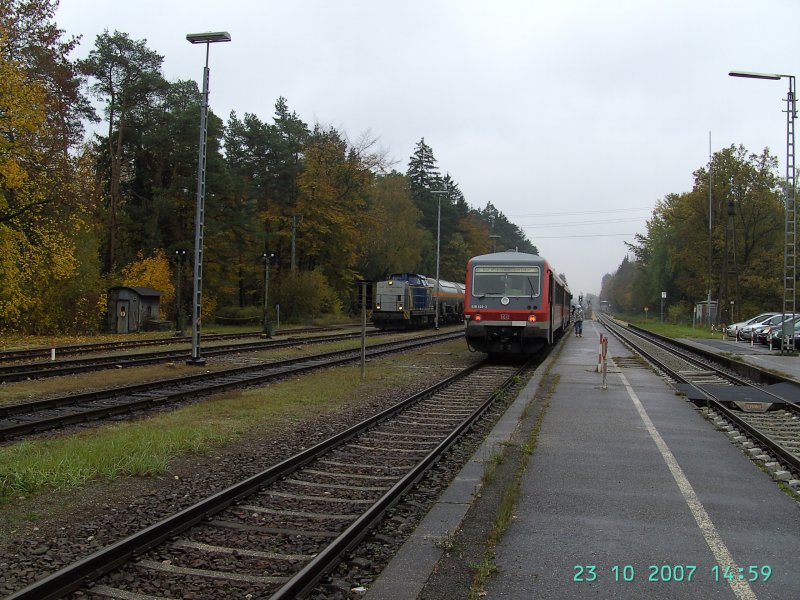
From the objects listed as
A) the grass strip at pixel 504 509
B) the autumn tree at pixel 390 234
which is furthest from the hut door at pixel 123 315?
the autumn tree at pixel 390 234

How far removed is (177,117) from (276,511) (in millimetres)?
41152

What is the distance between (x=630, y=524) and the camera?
5.33 meters

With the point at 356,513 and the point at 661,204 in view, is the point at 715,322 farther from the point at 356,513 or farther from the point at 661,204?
the point at 356,513

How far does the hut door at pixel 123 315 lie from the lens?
103ft

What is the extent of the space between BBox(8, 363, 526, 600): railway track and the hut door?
2566 centimetres

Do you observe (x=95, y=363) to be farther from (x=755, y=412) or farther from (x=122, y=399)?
(x=755, y=412)

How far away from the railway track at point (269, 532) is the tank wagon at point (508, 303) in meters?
10.4

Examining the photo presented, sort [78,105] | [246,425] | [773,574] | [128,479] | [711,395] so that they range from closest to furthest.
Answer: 1. [773,574]
2. [128,479]
3. [246,425]
4. [711,395]
5. [78,105]

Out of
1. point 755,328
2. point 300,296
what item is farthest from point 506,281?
point 300,296

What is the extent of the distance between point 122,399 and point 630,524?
9315mm

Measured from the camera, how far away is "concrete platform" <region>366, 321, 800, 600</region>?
417 centimetres

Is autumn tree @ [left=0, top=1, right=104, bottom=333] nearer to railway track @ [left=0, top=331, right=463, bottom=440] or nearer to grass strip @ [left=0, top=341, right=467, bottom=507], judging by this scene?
railway track @ [left=0, top=331, right=463, bottom=440]

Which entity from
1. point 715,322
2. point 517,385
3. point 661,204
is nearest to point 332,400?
point 517,385

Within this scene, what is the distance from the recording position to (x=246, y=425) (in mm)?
9578
